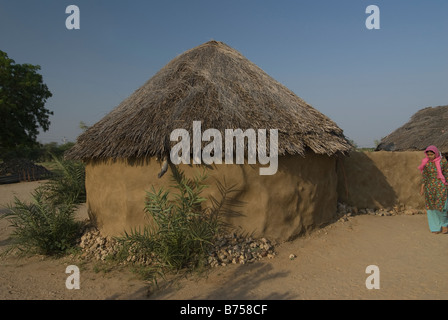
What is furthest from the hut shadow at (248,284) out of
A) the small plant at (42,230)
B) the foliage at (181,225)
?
the small plant at (42,230)

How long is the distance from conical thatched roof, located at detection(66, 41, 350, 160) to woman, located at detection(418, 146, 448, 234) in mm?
1384

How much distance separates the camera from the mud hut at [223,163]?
4168 mm

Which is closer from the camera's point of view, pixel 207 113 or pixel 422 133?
pixel 207 113

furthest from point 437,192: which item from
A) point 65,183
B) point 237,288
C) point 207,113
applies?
point 65,183

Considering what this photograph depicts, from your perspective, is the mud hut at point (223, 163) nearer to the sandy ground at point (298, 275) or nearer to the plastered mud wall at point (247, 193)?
the plastered mud wall at point (247, 193)

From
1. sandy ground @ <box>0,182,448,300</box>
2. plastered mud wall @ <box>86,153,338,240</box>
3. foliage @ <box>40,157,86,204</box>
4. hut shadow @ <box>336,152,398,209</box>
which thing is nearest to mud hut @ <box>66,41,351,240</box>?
plastered mud wall @ <box>86,153,338,240</box>

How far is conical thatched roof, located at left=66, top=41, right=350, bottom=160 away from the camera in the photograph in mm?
4223

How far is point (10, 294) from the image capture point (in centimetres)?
331

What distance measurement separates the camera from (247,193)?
4.18 metres

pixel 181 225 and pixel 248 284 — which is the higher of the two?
pixel 181 225

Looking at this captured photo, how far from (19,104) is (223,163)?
15731 millimetres

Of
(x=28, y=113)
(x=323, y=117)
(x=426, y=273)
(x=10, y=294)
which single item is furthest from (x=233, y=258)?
(x=28, y=113)
